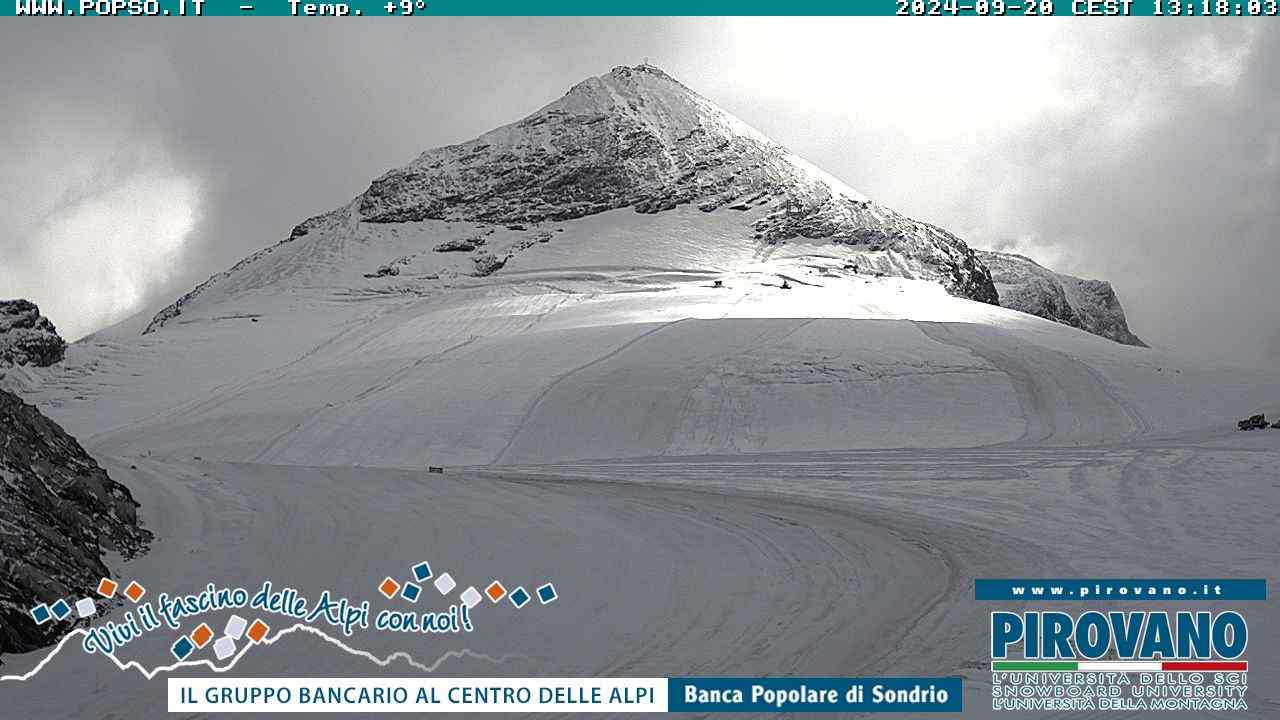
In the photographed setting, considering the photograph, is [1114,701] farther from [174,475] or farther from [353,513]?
[174,475]

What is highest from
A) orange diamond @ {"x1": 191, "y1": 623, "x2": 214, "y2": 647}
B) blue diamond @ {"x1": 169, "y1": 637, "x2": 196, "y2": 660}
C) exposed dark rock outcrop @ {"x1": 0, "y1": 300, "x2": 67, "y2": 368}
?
exposed dark rock outcrop @ {"x1": 0, "y1": 300, "x2": 67, "y2": 368}

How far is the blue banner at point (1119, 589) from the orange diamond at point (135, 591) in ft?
24.9

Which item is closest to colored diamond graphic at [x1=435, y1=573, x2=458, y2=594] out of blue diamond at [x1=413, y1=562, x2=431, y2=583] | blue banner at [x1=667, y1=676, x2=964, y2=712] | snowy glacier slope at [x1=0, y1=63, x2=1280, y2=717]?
blue diamond at [x1=413, y1=562, x2=431, y2=583]

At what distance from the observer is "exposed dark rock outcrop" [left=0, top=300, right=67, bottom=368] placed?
143 feet

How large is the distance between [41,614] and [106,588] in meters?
0.99

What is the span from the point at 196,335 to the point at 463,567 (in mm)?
46537

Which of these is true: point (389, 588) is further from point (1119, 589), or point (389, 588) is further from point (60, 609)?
point (1119, 589)

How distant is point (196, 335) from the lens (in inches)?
2073

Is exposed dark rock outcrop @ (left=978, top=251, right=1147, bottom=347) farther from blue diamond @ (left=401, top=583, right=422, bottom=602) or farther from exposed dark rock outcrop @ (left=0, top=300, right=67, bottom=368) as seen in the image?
blue diamond @ (left=401, top=583, right=422, bottom=602)

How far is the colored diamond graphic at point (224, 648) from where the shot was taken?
8094 mm

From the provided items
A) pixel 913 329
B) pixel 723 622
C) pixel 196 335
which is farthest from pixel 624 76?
pixel 723 622

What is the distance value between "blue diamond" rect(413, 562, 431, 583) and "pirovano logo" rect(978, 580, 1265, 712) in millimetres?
5388

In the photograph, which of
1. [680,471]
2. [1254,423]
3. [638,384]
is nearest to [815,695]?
[680,471]

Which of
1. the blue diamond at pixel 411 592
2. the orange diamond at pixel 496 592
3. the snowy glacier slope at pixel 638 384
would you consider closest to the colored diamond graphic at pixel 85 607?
the blue diamond at pixel 411 592
